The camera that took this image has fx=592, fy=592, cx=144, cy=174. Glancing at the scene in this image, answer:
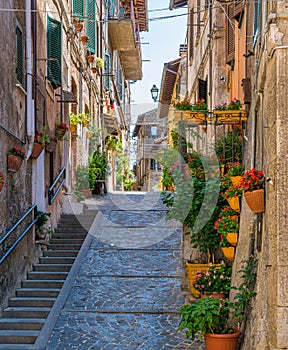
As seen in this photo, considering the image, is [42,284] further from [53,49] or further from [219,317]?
[53,49]

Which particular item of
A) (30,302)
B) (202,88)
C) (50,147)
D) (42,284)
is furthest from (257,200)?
(202,88)

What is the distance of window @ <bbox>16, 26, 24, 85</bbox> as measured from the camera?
1080cm

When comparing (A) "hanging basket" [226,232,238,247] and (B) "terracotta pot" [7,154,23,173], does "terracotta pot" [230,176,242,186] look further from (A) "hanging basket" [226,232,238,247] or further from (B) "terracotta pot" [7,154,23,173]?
(B) "terracotta pot" [7,154,23,173]

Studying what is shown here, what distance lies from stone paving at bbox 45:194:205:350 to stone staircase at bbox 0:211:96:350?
0.32 meters

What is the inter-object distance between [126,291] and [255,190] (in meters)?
→ 4.96

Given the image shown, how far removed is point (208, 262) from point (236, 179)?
2.12 m

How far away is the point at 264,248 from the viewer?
6.38m

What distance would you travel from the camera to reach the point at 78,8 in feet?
60.3

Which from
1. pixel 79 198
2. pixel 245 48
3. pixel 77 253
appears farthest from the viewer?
pixel 79 198

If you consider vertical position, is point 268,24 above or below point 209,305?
above

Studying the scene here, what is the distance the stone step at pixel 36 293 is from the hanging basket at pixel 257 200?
5160mm

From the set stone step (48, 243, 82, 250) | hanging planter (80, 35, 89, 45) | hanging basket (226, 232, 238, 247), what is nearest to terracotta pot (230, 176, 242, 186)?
hanging basket (226, 232, 238, 247)

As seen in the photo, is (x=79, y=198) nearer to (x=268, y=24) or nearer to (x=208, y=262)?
(x=208, y=262)

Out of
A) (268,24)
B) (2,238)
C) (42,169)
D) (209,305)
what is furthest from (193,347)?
(42,169)
